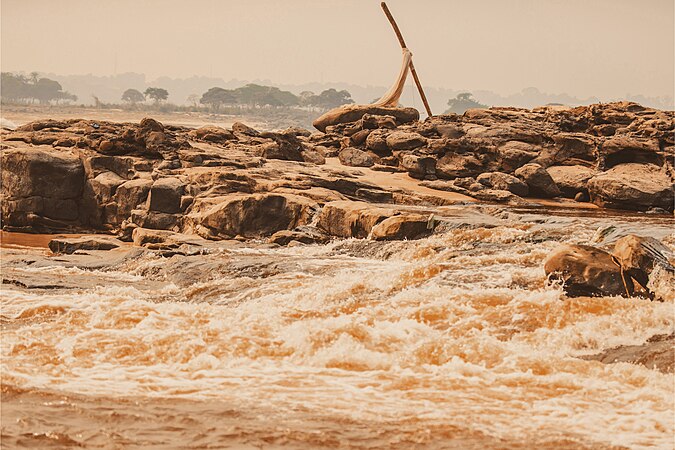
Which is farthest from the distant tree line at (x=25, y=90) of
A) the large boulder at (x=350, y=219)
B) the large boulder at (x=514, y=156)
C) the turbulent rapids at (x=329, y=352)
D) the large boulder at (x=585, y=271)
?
the large boulder at (x=585, y=271)

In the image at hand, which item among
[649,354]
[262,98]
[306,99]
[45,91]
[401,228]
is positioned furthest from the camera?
[306,99]

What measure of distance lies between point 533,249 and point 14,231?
9.81 meters

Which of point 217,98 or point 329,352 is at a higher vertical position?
point 217,98

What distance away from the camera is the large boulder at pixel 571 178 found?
52.5ft

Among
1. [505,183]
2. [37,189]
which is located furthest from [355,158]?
[37,189]

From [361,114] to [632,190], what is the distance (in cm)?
1022

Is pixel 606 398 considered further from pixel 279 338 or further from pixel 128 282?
pixel 128 282

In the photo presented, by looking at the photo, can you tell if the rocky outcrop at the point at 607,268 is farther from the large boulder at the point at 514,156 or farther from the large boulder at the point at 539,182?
the large boulder at the point at 514,156

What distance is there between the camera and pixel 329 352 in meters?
6.30

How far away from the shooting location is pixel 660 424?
187 inches

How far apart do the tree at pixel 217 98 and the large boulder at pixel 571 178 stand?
7125 centimetres

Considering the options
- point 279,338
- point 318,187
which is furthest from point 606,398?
point 318,187

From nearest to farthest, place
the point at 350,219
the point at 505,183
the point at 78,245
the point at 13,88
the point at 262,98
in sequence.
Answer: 1. the point at 78,245
2. the point at 350,219
3. the point at 505,183
4. the point at 13,88
5. the point at 262,98

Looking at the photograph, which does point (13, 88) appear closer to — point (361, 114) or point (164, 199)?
point (361, 114)
